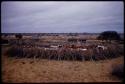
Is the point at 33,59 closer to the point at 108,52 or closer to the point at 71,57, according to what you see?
the point at 71,57

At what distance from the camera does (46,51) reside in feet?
35.2

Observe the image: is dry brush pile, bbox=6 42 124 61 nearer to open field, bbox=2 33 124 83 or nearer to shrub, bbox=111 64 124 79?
open field, bbox=2 33 124 83

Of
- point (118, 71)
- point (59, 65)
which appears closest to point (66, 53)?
point (59, 65)

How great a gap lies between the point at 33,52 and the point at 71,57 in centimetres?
259

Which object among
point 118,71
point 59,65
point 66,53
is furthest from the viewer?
point 66,53

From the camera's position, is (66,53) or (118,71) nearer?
(118,71)

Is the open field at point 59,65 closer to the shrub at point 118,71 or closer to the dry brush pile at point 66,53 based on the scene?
the dry brush pile at point 66,53

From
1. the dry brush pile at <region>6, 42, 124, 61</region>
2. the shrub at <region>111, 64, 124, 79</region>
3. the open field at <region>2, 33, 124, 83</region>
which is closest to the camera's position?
the shrub at <region>111, 64, 124, 79</region>

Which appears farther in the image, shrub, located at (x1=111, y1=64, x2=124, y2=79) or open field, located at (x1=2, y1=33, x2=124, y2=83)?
open field, located at (x1=2, y1=33, x2=124, y2=83)

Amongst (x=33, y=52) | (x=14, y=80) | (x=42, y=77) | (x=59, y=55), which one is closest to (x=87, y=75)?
(x=42, y=77)

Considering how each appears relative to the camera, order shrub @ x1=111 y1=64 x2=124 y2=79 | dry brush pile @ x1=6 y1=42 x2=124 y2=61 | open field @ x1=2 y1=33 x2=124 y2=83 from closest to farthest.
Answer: shrub @ x1=111 y1=64 x2=124 y2=79
open field @ x1=2 y1=33 x2=124 y2=83
dry brush pile @ x1=6 y1=42 x2=124 y2=61

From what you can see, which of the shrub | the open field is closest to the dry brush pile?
the open field

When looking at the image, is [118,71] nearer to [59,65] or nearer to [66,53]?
[59,65]

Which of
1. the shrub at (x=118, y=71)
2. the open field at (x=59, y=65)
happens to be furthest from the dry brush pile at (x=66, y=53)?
the shrub at (x=118, y=71)
